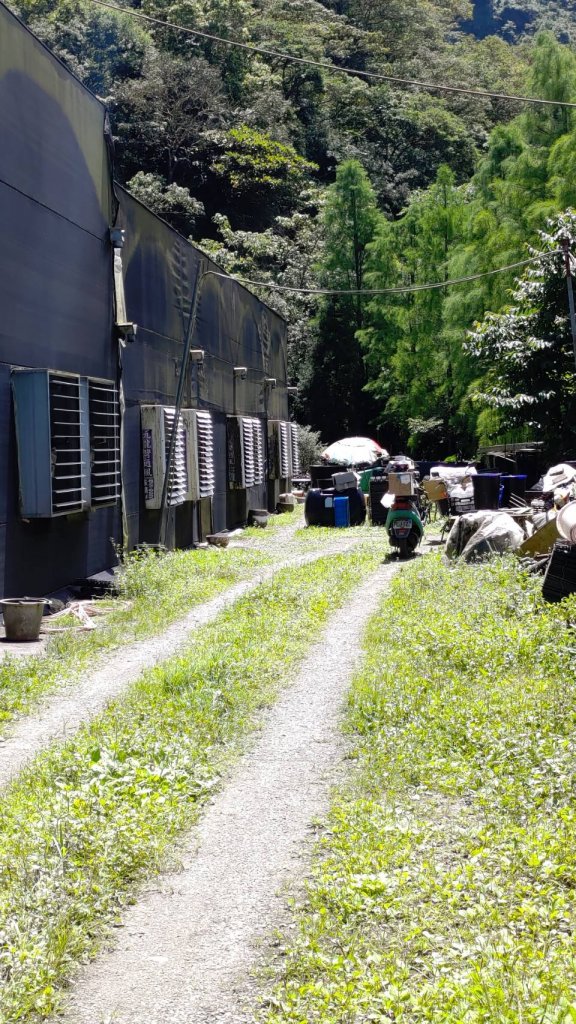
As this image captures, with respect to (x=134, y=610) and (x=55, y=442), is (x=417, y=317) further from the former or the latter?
→ (x=55, y=442)

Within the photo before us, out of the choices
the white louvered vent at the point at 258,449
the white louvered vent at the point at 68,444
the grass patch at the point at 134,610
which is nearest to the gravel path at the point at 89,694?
the grass patch at the point at 134,610

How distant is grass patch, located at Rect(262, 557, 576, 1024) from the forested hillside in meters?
14.2

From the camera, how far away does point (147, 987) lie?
331 cm

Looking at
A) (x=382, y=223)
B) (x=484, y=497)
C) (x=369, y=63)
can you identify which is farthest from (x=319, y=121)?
(x=484, y=497)

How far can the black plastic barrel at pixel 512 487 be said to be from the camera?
1880 centimetres

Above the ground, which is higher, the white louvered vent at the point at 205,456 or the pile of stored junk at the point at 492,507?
the white louvered vent at the point at 205,456

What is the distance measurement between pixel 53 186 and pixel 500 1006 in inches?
366

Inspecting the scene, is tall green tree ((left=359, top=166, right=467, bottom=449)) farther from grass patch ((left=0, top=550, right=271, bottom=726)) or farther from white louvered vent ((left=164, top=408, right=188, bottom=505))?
grass patch ((left=0, top=550, right=271, bottom=726))

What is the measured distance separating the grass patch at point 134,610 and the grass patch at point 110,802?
30.9 inches

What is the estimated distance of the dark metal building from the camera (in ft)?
31.2

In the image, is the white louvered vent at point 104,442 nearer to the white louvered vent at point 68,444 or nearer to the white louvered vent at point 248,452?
the white louvered vent at point 68,444

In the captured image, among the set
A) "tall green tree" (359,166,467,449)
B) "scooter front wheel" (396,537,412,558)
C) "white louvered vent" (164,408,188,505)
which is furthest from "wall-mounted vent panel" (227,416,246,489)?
"tall green tree" (359,166,467,449)

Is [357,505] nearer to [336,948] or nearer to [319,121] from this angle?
[336,948]

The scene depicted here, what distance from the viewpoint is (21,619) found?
8.93 meters
